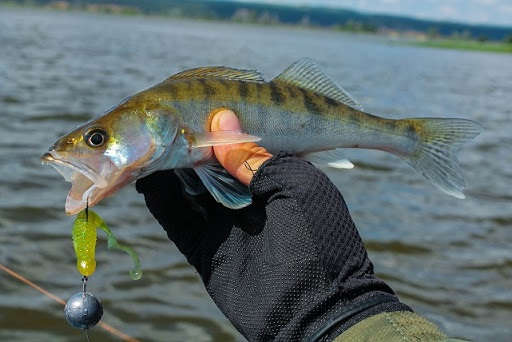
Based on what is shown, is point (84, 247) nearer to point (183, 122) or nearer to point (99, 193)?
point (99, 193)

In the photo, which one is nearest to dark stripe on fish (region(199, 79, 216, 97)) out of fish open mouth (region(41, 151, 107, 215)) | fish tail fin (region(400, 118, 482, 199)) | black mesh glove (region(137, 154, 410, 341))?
black mesh glove (region(137, 154, 410, 341))

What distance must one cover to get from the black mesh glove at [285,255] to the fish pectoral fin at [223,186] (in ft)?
0.28

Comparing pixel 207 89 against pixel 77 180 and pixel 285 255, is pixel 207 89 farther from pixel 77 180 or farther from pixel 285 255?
pixel 285 255

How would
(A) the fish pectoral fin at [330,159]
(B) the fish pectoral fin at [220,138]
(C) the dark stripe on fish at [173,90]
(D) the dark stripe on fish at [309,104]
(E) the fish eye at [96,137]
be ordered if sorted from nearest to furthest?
1. (E) the fish eye at [96,137]
2. (B) the fish pectoral fin at [220,138]
3. (C) the dark stripe on fish at [173,90]
4. (D) the dark stripe on fish at [309,104]
5. (A) the fish pectoral fin at [330,159]

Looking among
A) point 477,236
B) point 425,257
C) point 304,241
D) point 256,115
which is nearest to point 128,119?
point 256,115

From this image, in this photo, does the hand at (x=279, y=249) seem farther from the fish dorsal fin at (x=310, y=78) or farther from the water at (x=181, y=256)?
the water at (x=181, y=256)

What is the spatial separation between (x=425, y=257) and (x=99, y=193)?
5240 mm

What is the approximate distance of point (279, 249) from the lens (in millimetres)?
2943

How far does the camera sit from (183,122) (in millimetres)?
2973

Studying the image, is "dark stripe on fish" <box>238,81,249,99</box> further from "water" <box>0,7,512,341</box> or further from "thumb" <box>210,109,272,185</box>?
"water" <box>0,7,512,341</box>

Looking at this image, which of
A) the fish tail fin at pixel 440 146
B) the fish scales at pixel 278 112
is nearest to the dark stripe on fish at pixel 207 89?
the fish scales at pixel 278 112

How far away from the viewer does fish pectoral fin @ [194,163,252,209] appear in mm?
2926

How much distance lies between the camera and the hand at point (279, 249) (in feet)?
9.10

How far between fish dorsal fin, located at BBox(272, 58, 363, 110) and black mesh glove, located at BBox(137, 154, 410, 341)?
2.10ft
